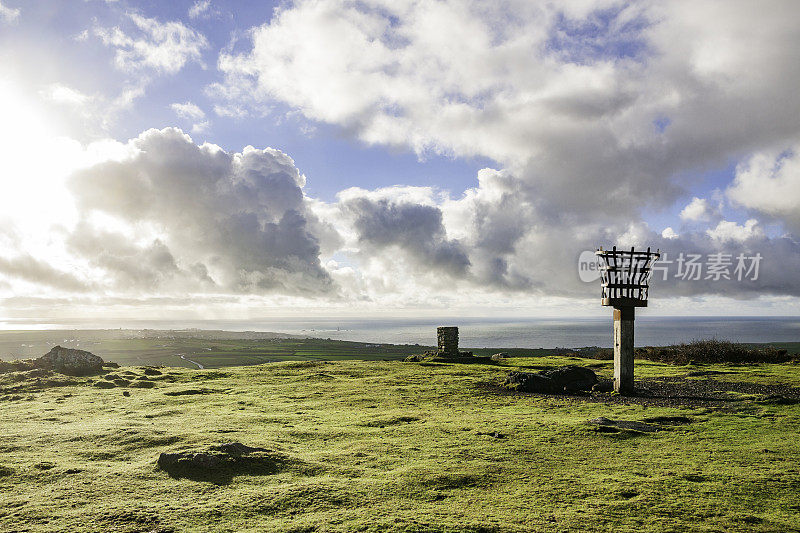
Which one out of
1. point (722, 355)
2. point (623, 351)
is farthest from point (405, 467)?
point (722, 355)

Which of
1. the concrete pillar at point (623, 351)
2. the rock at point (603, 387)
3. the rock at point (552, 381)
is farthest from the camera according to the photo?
the rock at point (603, 387)

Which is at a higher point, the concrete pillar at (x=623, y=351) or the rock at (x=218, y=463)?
the concrete pillar at (x=623, y=351)

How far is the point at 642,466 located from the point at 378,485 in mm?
5672

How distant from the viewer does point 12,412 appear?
1669 centimetres

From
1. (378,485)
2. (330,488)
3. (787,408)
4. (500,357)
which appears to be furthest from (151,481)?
(500,357)

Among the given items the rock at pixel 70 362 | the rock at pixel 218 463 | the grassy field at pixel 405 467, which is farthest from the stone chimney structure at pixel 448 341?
the rock at pixel 218 463

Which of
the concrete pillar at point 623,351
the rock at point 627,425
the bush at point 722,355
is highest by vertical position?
the concrete pillar at point 623,351

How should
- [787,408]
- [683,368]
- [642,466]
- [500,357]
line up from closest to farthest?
[642,466], [787,408], [683,368], [500,357]

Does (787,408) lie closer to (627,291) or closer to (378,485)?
(627,291)

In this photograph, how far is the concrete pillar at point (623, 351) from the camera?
839 inches

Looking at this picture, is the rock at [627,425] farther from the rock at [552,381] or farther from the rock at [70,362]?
the rock at [70,362]

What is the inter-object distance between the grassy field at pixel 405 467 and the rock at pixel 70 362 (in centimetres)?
695

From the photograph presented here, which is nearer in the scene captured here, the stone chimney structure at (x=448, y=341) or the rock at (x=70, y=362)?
the rock at (x=70, y=362)

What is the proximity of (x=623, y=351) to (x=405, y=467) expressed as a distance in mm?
15415
